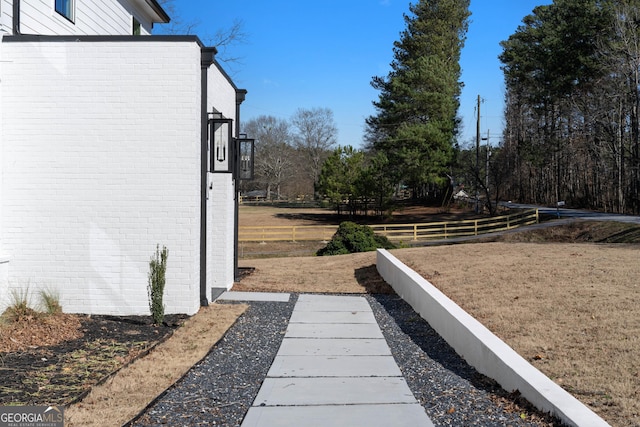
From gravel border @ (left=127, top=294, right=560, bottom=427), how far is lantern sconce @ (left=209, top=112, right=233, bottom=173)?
279 centimetres

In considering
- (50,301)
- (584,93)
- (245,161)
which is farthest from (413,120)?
(50,301)

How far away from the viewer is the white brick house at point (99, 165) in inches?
309

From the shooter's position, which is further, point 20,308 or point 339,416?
point 20,308

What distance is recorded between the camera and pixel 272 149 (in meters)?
70.4

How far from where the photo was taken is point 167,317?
7.91 meters

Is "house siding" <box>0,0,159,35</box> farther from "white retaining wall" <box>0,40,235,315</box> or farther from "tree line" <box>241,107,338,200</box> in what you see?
"tree line" <box>241,107,338,200</box>

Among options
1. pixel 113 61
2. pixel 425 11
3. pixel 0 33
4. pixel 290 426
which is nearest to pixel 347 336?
pixel 290 426

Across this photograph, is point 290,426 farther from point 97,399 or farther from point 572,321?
point 572,321

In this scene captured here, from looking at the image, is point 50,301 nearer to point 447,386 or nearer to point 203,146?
point 203,146

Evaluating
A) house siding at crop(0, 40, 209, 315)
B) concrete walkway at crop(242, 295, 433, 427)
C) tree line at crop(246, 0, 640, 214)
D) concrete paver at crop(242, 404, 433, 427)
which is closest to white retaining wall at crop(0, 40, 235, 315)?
house siding at crop(0, 40, 209, 315)

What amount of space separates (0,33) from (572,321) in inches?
324

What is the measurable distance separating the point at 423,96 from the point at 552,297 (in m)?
32.8

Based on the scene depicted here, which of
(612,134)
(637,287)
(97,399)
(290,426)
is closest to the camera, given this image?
(290,426)

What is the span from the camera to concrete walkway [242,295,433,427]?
4.25 m
